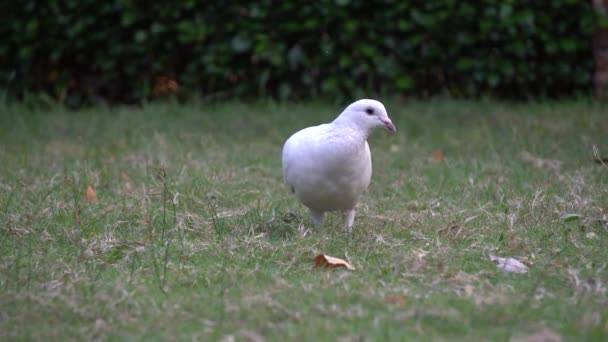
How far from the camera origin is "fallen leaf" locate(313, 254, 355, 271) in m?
3.36

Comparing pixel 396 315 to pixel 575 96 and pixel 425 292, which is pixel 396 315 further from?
pixel 575 96

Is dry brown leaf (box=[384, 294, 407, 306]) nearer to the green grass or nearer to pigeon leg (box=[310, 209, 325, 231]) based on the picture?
the green grass

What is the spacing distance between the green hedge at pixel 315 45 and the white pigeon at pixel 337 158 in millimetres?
4511

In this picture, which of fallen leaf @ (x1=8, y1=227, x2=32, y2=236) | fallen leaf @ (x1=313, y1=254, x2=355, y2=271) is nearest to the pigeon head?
fallen leaf @ (x1=313, y1=254, x2=355, y2=271)

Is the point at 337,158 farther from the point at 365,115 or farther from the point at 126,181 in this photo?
the point at 126,181

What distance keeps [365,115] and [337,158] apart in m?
0.25

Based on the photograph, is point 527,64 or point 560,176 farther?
point 527,64

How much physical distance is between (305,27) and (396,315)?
587 centimetres

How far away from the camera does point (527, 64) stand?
854cm

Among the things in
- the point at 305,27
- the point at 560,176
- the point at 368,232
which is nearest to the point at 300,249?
the point at 368,232

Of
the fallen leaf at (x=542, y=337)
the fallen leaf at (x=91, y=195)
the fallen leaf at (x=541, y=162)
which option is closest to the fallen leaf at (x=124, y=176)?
the fallen leaf at (x=91, y=195)

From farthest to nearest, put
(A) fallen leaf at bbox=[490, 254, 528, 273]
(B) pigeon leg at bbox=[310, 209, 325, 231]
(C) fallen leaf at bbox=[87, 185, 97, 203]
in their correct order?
(C) fallen leaf at bbox=[87, 185, 97, 203] < (B) pigeon leg at bbox=[310, 209, 325, 231] < (A) fallen leaf at bbox=[490, 254, 528, 273]

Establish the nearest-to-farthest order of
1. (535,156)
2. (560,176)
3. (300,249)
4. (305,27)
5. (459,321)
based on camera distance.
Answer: (459,321)
(300,249)
(560,176)
(535,156)
(305,27)

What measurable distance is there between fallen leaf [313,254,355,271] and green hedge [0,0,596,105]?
16.7ft
